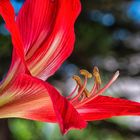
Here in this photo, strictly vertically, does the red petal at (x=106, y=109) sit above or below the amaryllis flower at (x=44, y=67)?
below

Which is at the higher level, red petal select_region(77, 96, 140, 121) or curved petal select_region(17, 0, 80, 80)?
curved petal select_region(17, 0, 80, 80)

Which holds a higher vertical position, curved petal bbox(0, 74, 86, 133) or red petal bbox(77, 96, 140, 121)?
curved petal bbox(0, 74, 86, 133)

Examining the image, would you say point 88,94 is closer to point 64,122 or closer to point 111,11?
point 64,122

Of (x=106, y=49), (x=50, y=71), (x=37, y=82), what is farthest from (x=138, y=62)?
(x=37, y=82)
